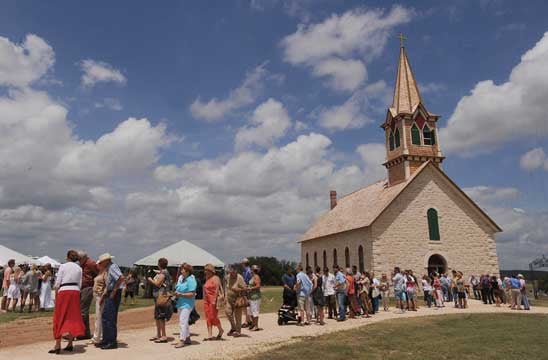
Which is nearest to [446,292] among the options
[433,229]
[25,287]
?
[433,229]

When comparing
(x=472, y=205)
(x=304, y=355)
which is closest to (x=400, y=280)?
(x=304, y=355)

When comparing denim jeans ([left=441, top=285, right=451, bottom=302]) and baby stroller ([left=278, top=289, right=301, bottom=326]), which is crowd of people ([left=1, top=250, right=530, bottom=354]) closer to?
baby stroller ([left=278, top=289, right=301, bottom=326])

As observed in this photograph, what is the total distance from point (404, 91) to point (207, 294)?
26.8m

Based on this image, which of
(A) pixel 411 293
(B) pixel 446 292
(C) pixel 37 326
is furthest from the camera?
(B) pixel 446 292

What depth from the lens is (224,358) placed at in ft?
25.5

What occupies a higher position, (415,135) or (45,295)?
(415,135)

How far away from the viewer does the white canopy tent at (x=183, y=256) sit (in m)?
21.9

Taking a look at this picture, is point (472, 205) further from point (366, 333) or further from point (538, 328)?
point (366, 333)

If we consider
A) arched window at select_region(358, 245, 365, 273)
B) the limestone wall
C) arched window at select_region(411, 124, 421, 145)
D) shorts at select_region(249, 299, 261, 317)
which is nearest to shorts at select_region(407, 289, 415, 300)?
the limestone wall

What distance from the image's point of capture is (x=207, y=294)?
30.9 feet

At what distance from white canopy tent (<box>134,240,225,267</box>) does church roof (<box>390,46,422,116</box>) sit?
1703cm

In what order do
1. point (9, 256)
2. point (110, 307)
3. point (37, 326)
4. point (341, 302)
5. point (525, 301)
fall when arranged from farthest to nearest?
1. point (9, 256)
2. point (525, 301)
3. point (341, 302)
4. point (37, 326)
5. point (110, 307)

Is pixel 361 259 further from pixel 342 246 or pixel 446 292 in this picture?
pixel 446 292

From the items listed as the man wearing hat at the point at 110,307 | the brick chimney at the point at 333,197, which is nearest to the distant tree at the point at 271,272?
the brick chimney at the point at 333,197
